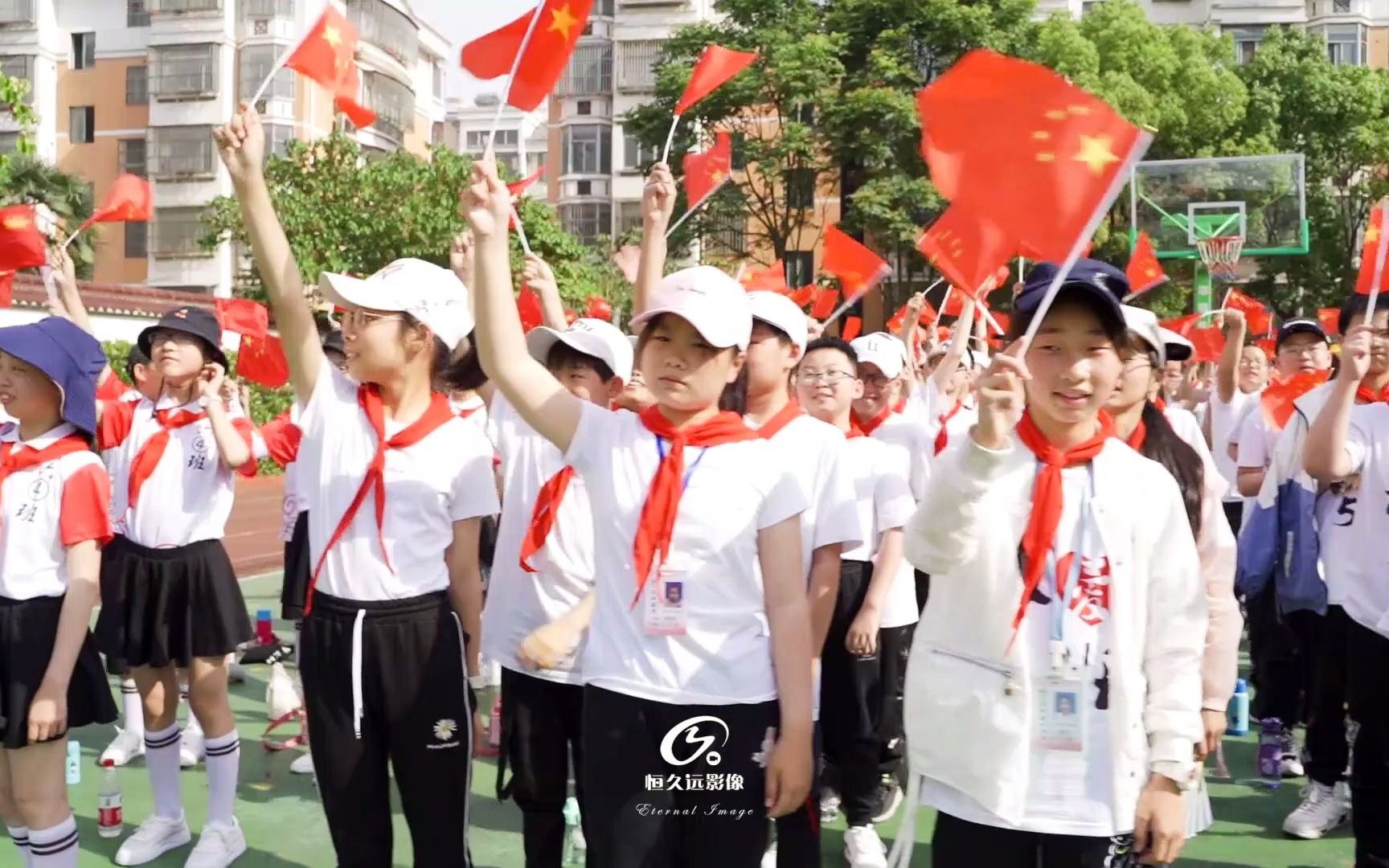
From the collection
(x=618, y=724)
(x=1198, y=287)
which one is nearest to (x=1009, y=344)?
(x=618, y=724)

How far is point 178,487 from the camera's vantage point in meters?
4.79

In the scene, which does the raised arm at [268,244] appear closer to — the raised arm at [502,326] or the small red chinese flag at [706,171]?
the raised arm at [502,326]

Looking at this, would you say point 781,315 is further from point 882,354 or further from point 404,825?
point 404,825

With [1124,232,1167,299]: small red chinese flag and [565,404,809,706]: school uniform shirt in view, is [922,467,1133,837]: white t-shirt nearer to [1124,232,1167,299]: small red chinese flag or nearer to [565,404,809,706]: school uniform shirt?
[565,404,809,706]: school uniform shirt

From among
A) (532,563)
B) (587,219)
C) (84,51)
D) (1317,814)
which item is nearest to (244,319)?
(532,563)

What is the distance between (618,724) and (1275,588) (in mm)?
3766

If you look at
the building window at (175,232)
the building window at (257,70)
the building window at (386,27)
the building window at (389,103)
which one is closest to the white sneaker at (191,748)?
the building window at (257,70)

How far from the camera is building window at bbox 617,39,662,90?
4359 cm

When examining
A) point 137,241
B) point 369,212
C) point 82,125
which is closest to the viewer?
point 369,212

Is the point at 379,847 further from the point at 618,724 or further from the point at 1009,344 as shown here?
the point at 1009,344

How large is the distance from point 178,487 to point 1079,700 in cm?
354

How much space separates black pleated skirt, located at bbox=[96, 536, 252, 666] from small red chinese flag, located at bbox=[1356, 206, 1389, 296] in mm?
3965

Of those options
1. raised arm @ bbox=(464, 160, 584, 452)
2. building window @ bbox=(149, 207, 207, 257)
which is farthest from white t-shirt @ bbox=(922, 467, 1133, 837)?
building window @ bbox=(149, 207, 207, 257)

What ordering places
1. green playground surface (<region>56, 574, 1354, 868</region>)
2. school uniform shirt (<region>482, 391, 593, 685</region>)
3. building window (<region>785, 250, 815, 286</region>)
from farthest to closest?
1. building window (<region>785, 250, 815, 286</region>)
2. green playground surface (<region>56, 574, 1354, 868</region>)
3. school uniform shirt (<region>482, 391, 593, 685</region>)
